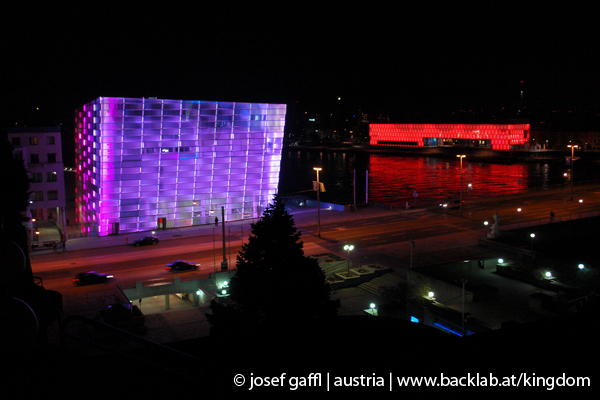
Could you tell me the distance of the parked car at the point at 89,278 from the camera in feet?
90.2

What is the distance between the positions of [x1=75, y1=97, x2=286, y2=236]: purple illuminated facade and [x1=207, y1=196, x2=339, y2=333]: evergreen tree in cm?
3034

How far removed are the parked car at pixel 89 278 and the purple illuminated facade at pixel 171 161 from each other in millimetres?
14878

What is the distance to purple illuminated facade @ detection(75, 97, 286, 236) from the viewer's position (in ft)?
140

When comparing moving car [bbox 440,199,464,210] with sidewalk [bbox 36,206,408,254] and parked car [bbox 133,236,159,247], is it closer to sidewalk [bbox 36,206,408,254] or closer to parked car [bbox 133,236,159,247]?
sidewalk [bbox 36,206,408,254]

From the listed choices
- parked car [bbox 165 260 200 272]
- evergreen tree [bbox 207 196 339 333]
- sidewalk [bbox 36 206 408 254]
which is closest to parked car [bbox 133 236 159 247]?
sidewalk [bbox 36 206 408 254]

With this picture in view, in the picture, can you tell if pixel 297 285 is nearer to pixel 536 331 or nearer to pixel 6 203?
pixel 536 331

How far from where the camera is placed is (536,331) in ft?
27.8

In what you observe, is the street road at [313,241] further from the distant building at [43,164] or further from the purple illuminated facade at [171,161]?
the distant building at [43,164]

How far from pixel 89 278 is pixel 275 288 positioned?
17.4 metres

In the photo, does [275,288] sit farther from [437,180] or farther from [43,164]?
[437,180]

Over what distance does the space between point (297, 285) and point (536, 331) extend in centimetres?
723

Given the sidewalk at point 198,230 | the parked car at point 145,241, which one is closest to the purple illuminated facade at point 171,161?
the sidewalk at point 198,230

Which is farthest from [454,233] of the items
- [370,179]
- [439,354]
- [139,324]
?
[370,179]

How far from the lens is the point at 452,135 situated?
164875 millimetres
